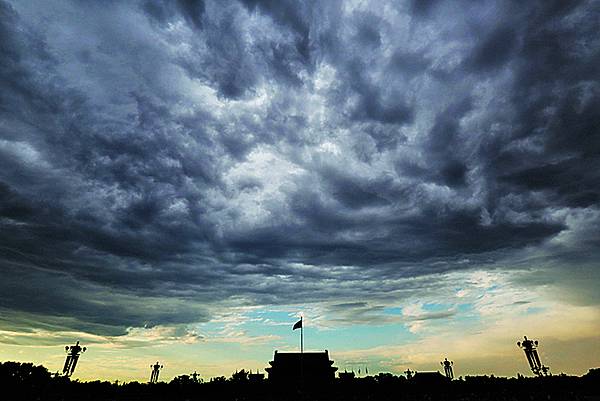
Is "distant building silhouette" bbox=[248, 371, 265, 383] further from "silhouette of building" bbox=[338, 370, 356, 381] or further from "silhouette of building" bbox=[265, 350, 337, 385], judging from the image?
"silhouette of building" bbox=[265, 350, 337, 385]

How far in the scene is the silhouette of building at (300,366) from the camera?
53312 millimetres

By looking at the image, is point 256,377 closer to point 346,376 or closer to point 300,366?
point 346,376

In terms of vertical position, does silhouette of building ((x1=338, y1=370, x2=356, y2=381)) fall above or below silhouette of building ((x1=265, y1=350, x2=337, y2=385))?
below

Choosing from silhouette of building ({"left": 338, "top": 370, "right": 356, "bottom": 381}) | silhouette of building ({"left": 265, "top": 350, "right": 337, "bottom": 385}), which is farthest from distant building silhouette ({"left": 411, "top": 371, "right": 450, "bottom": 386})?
silhouette of building ({"left": 265, "top": 350, "right": 337, "bottom": 385})

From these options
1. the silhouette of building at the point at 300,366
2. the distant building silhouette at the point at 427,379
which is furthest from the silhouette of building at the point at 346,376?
the silhouette of building at the point at 300,366

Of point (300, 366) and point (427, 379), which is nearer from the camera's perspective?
point (427, 379)

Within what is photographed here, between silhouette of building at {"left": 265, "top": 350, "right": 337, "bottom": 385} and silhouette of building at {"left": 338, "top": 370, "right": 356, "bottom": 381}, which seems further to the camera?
silhouette of building at {"left": 265, "top": 350, "right": 337, "bottom": 385}

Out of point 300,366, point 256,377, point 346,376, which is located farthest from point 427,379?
point 300,366

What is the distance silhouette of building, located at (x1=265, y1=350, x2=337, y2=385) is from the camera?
5331cm

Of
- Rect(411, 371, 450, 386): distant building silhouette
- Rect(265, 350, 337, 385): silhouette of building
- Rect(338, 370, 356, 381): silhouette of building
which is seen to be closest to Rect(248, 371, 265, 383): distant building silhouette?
Rect(338, 370, 356, 381): silhouette of building

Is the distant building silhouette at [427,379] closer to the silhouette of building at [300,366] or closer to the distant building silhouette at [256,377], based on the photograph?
the distant building silhouette at [256,377]

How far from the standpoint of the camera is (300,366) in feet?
178

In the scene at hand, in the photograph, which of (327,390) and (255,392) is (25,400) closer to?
(255,392)

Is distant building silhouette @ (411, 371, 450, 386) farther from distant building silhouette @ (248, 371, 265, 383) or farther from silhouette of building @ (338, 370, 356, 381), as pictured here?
distant building silhouette @ (248, 371, 265, 383)
